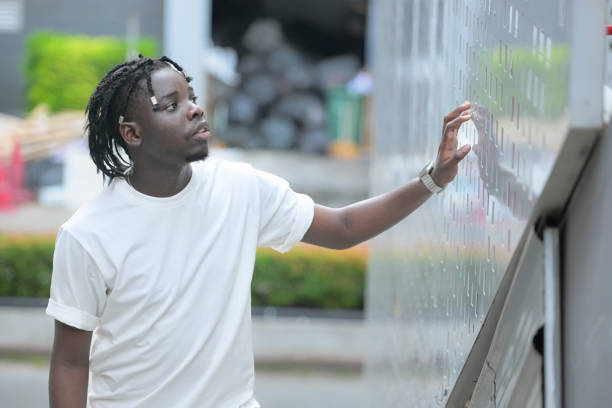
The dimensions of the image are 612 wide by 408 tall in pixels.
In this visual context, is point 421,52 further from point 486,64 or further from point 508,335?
point 508,335

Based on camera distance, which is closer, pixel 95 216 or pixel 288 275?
pixel 95 216

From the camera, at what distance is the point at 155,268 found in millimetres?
1815

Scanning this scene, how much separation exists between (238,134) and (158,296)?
943 cm

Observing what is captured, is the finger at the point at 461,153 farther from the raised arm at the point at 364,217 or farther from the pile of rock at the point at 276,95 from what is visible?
the pile of rock at the point at 276,95

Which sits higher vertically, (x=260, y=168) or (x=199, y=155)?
(x=260, y=168)

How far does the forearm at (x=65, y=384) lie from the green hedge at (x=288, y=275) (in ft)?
19.5

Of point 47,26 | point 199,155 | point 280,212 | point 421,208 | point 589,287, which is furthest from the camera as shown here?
point 47,26

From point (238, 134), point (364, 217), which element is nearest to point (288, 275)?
point (238, 134)

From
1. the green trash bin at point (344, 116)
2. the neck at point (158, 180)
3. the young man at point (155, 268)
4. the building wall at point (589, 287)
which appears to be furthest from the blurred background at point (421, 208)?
the green trash bin at point (344, 116)

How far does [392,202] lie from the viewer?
201 cm

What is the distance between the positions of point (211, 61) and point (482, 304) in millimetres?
10478

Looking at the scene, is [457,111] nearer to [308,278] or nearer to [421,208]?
[421,208]

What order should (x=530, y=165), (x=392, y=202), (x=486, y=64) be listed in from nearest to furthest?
(x=530, y=165) → (x=486, y=64) → (x=392, y=202)

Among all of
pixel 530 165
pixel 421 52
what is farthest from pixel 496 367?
pixel 421 52
